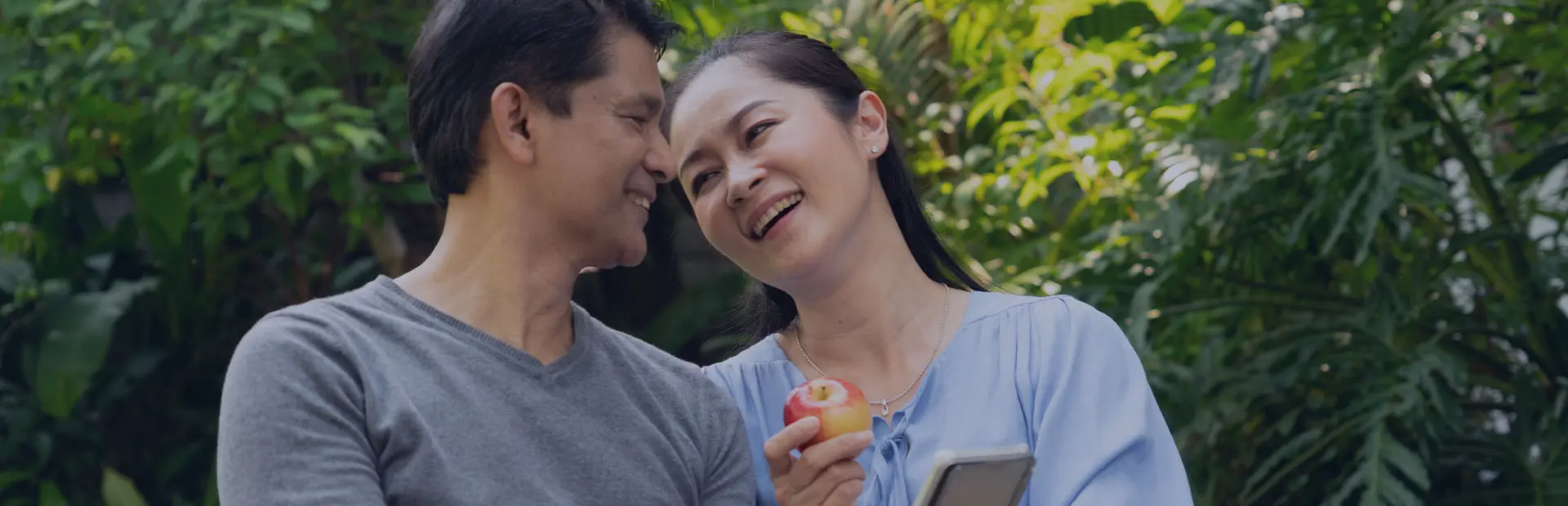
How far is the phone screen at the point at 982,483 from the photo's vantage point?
173cm

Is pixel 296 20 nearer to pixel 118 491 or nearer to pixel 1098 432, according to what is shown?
pixel 118 491

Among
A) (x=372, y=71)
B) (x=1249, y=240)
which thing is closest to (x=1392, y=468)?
(x=1249, y=240)

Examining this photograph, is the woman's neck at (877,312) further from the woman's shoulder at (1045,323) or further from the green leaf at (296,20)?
the green leaf at (296,20)

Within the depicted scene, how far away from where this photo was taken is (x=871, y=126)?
97.6 inches

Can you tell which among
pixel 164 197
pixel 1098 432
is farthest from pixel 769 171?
pixel 164 197

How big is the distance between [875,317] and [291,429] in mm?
936

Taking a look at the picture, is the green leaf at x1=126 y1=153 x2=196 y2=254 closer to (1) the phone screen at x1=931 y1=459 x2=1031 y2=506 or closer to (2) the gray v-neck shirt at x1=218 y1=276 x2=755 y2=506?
(2) the gray v-neck shirt at x1=218 y1=276 x2=755 y2=506

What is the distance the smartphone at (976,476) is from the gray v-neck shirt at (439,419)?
1.35 ft

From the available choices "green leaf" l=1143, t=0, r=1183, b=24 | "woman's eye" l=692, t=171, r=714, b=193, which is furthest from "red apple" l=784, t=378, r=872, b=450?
"green leaf" l=1143, t=0, r=1183, b=24

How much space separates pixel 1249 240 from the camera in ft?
12.6

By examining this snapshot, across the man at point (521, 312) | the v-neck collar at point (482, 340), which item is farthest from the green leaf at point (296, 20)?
the v-neck collar at point (482, 340)

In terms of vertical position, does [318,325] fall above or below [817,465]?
above

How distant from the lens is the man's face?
204cm

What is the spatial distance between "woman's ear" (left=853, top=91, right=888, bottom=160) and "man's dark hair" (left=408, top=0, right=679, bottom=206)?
0.51 m
